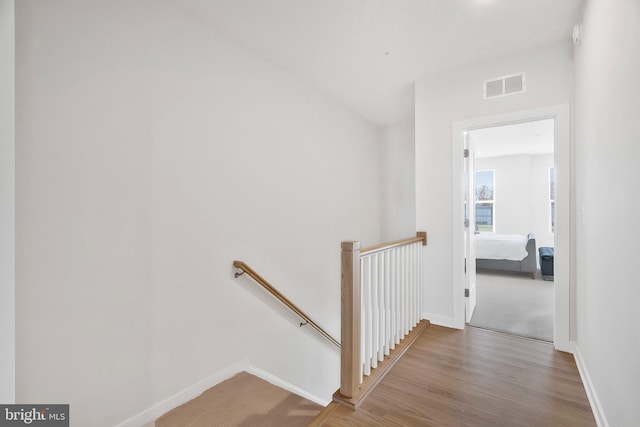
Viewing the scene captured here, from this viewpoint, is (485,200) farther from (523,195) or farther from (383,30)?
(383,30)

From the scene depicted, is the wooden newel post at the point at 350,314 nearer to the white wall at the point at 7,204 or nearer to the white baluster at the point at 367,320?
the white baluster at the point at 367,320

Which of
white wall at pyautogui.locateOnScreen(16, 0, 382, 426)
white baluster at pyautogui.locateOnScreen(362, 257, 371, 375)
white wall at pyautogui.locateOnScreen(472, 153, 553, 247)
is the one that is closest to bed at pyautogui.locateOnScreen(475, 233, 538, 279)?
white wall at pyautogui.locateOnScreen(472, 153, 553, 247)

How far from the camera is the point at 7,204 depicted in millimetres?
1286

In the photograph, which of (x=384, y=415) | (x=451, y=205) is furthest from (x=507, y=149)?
(x=384, y=415)

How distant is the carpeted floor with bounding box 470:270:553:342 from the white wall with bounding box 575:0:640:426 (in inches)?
35.0

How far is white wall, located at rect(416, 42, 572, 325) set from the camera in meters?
2.72

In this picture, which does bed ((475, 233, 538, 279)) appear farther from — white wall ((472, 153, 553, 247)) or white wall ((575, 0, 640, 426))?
white wall ((575, 0, 640, 426))

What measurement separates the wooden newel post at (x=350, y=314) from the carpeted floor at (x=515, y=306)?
1.83 metres

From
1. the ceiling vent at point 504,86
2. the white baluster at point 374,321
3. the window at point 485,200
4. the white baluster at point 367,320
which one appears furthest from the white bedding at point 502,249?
the white baluster at point 367,320

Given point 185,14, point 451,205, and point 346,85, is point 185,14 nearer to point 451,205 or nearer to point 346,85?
point 346,85

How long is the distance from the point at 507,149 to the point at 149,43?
24.3 feet

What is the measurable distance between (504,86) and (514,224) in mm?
6032

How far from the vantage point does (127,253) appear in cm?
183

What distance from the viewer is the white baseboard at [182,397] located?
186 cm
